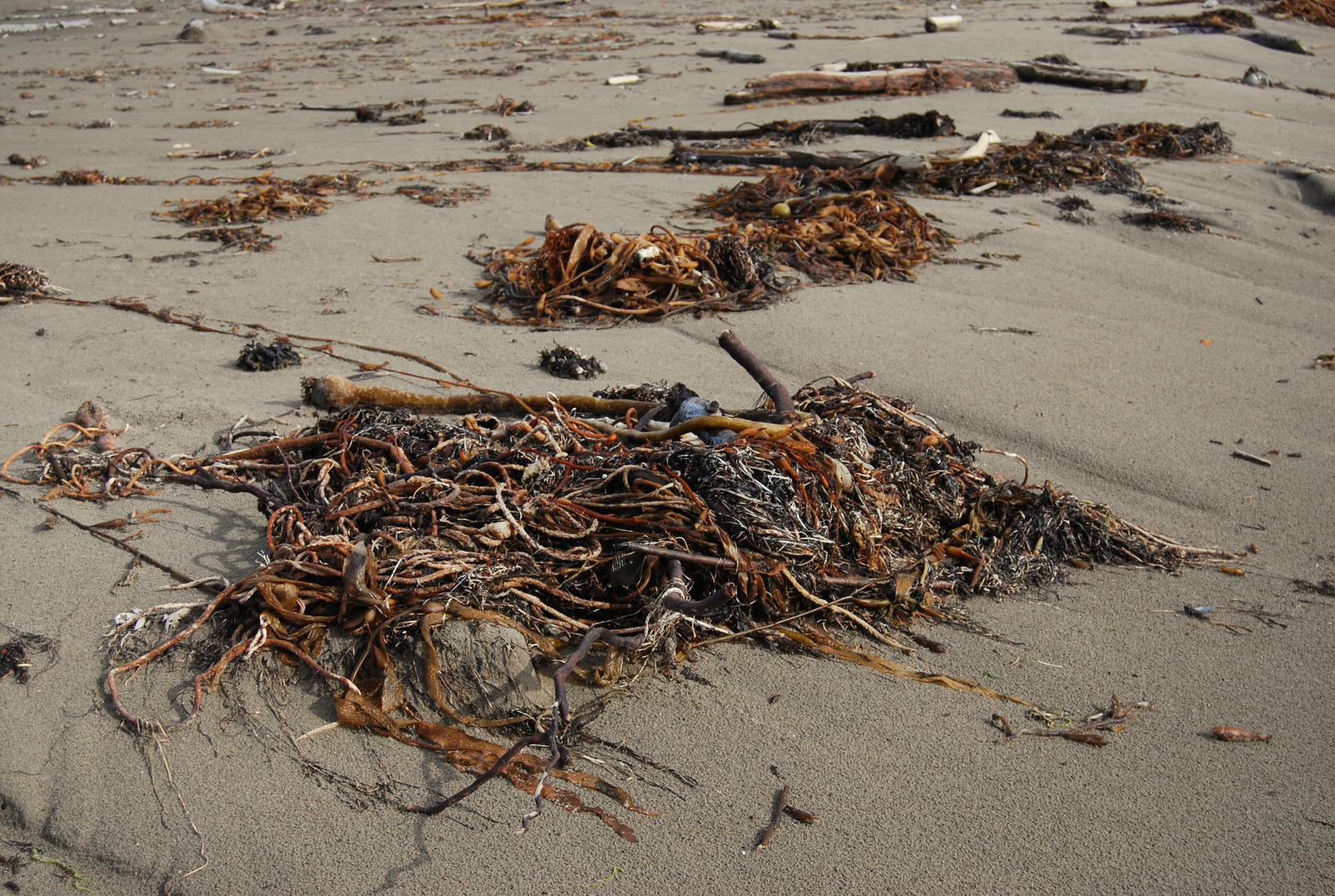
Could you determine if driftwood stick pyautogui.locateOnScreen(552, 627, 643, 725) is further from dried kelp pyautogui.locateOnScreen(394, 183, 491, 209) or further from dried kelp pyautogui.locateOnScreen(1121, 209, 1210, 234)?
dried kelp pyautogui.locateOnScreen(1121, 209, 1210, 234)

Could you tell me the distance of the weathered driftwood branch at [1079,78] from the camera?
31.7 ft

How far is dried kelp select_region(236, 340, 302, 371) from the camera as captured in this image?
4008 mm

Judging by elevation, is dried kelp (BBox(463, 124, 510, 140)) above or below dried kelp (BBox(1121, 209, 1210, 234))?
above

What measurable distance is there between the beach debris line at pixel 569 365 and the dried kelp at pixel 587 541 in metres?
0.90

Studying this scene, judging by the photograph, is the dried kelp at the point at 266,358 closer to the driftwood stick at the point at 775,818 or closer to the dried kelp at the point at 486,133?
the driftwood stick at the point at 775,818

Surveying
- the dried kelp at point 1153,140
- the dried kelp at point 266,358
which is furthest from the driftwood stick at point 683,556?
the dried kelp at point 1153,140

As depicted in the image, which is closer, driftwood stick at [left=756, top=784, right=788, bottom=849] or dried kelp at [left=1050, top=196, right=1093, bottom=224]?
driftwood stick at [left=756, top=784, right=788, bottom=849]

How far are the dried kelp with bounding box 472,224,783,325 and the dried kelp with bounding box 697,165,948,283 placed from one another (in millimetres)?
478

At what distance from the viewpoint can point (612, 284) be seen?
4.88 meters

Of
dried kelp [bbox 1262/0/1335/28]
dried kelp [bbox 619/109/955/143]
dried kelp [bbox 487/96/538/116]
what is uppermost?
dried kelp [bbox 1262/0/1335/28]

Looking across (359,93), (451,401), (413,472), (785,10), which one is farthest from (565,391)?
(785,10)

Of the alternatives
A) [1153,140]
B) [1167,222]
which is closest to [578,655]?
[1167,222]

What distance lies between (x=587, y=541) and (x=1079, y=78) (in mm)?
9910

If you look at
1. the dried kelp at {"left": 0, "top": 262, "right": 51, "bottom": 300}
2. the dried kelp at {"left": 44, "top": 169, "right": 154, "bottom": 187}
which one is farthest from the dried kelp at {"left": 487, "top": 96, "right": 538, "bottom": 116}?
the dried kelp at {"left": 0, "top": 262, "right": 51, "bottom": 300}
